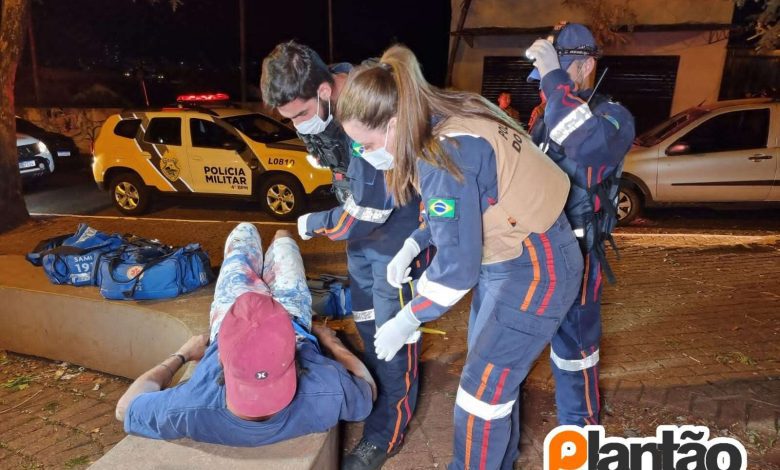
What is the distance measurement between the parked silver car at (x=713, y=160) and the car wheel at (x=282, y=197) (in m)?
4.49

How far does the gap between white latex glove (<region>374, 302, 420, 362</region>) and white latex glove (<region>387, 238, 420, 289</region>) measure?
28cm

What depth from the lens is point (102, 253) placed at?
12.9ft

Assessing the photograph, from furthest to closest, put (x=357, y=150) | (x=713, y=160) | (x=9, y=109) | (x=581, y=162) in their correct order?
(x=713, y=160), (x=9, y=109), (x=581, y=162), (x=357, y=150)

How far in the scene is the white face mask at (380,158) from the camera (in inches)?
75.6

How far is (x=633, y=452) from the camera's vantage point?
8.30 ft

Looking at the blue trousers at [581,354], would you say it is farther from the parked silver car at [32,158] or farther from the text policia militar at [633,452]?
the parked silver car at [32,158]

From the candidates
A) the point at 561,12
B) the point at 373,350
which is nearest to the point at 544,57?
the point at 373,350

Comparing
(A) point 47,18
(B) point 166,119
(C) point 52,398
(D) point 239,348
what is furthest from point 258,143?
(A) point 47,18

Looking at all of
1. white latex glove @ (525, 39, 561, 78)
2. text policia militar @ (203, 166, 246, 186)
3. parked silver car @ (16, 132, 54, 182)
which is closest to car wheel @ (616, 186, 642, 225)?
text policia militar @ (203, 166, 246, 186)

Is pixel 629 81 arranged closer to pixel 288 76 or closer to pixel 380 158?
pixel 288 76

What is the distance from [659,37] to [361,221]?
1196cm

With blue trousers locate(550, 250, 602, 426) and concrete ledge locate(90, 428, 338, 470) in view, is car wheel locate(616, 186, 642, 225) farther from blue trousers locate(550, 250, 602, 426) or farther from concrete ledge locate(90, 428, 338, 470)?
concrete ledge locate(90, 428, 338, 470)

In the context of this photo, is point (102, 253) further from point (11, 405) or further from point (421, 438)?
point (421, 438)

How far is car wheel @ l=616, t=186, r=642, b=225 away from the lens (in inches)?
291
